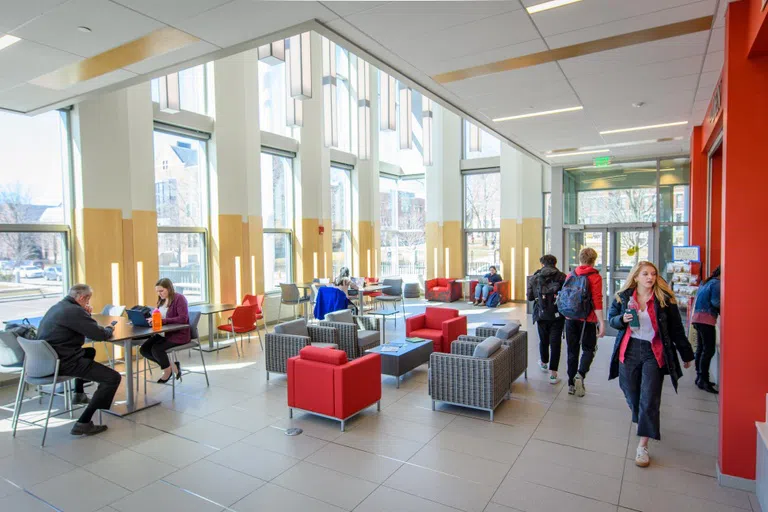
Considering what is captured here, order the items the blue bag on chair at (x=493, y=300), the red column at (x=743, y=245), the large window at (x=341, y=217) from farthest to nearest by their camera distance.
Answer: the large window at (x=341, y=217) → the blue bag on chair at (x=493, y=300) → the red column at (x=743, y=245)

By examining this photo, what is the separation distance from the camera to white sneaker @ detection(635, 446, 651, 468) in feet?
12.0

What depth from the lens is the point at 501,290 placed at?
13188 millimetres

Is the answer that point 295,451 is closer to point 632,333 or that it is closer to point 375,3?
point 632,333

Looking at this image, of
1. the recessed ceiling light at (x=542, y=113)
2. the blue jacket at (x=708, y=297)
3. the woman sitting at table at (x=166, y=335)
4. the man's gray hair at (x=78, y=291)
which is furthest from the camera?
the recessed ceiling light at (x=542, y=113)

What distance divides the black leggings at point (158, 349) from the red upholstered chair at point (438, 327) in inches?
129

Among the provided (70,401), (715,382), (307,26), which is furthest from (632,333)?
(70,401)

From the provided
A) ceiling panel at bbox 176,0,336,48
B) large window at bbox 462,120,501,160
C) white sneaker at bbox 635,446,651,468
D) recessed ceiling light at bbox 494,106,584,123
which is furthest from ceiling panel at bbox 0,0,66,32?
large window at bbox 462,120,501,160

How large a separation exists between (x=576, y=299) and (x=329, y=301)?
12.7ft

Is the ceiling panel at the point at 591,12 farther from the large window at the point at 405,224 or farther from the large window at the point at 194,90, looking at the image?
the large window at the point at 405,224

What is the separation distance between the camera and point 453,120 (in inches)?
575

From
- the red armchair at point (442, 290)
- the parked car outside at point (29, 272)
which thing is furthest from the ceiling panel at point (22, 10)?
the red armchair at point (442, 290)

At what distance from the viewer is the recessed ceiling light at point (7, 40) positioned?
3.88 m

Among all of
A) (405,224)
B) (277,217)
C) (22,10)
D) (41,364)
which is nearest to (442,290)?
(405,224)

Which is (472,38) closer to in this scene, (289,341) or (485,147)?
(289,341)
